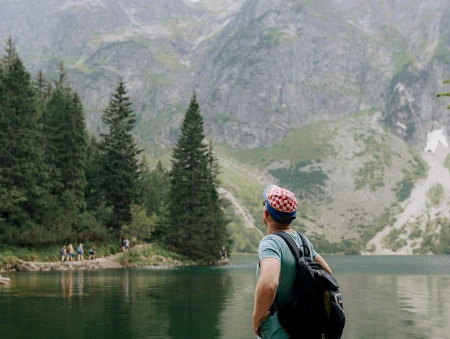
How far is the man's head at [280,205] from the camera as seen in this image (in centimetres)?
581

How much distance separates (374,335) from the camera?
1483 cm

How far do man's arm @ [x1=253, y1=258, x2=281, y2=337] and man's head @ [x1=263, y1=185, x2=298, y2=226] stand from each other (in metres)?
0.64

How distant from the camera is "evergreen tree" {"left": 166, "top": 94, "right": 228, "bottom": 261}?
72938 mm

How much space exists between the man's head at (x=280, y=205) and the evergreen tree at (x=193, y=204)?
6695 cm

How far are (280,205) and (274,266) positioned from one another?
750 mm

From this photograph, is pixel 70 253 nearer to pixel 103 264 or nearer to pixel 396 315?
pixel 103 264

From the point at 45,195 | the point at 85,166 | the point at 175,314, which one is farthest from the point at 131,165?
the point at 175,314

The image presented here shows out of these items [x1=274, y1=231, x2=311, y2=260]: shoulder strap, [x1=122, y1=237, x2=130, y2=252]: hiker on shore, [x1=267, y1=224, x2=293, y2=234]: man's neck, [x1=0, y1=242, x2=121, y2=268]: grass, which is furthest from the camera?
[x1=122, y1=237, x2=130, y2=252]: hiker on shore

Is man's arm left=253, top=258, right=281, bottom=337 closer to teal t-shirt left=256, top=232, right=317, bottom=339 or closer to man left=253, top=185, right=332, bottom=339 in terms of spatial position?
man left=253, top=185, right=332, bottom=339

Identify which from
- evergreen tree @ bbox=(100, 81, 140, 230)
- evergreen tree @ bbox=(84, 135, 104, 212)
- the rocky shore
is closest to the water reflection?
the rocky shore

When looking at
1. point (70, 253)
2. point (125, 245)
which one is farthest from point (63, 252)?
point (125, 245)

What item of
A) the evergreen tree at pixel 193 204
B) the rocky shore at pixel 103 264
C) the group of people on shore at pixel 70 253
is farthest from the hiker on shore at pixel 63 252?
the evergreen tree at pixel 193 204

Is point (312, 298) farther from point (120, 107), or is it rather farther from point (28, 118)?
point (120, 107)

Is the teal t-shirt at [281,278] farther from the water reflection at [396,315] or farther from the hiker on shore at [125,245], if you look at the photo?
the hiker on shore at [125,245]
